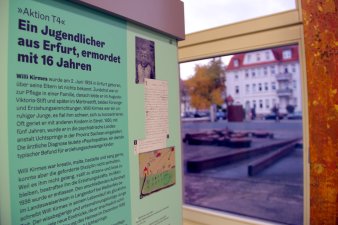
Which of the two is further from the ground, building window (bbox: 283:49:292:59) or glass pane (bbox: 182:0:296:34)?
glass pane (bbox: 182:0:296:34)

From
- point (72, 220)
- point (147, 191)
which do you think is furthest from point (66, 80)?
point (147, 191)

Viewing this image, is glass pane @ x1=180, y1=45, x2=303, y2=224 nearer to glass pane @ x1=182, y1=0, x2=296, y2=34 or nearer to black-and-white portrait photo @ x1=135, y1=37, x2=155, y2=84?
glass pane @ x1=182, y1=0, x2=296, y2=34

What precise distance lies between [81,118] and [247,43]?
1295 millimetres

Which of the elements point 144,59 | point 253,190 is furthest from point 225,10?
point 253,190

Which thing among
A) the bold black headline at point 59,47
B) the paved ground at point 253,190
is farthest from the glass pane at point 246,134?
the bold black headline at point 59,47

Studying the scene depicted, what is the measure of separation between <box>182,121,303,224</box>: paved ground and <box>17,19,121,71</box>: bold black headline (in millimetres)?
2339

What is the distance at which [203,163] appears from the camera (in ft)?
24.4

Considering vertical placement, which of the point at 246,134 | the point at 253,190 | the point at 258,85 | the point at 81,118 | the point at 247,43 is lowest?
the point at 253,190

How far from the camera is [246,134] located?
10.1m

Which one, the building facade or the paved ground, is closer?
the building facade

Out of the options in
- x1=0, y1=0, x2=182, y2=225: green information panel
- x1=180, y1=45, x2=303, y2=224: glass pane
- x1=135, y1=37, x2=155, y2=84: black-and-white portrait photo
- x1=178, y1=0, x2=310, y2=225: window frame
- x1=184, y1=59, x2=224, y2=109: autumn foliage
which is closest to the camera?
x1=0, y1=0, x2=182, y2=225: green information panel

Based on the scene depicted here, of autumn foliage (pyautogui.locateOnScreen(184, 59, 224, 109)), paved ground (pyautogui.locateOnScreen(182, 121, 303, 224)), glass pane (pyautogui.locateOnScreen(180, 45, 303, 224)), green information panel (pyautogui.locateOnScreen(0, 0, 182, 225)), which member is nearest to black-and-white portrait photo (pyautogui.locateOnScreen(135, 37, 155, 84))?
green information panel (pyautogui.locateOnScreen(0, 0, 182, 225))

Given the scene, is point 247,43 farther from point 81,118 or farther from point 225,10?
point 81,118

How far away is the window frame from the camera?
5.03 feet
